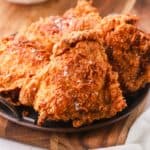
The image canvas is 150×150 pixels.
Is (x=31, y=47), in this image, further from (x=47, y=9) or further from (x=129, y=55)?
(x=47, y=9)

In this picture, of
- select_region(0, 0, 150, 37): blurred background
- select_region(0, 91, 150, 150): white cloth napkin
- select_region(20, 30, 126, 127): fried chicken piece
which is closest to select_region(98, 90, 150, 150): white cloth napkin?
select_region(0, 91, 150, 150): white cloth napkin

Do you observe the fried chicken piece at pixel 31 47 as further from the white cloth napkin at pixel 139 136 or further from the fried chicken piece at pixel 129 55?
the white cloth napkin at pixel 139 136

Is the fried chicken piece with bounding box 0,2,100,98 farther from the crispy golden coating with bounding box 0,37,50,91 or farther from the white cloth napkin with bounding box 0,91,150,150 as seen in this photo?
the white cloth napkin with bounding box 0,91,150,150

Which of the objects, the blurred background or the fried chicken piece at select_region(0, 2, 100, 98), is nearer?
the fried chicken piece at select_region(0, 2, 100, 98)

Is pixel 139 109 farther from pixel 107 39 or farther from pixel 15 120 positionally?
pixel 15 120

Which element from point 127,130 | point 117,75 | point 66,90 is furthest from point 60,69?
point 127,130

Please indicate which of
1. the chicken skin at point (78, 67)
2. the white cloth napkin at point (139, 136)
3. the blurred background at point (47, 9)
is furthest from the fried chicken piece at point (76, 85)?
the blurred background at point (47, 9)
